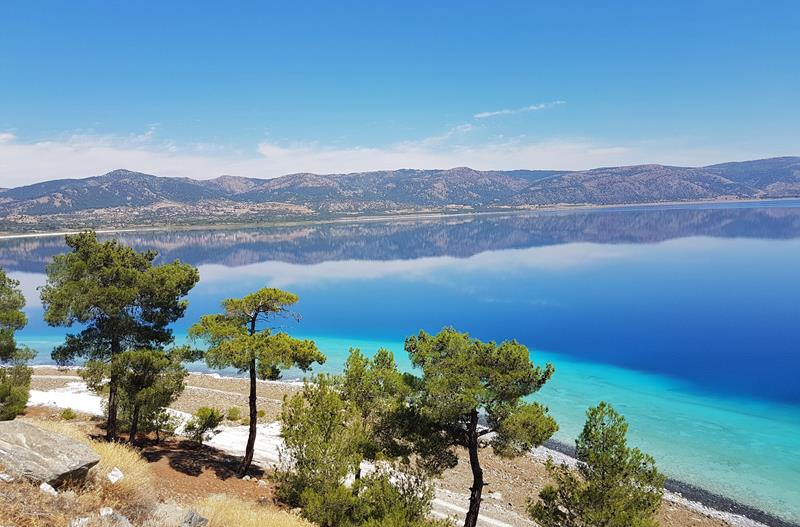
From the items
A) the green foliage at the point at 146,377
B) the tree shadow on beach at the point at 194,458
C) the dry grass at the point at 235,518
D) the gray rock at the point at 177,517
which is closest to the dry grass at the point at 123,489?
the gray rock at the point at 177,517

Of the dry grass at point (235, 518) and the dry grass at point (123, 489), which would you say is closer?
the dry grass at point (123, 489)

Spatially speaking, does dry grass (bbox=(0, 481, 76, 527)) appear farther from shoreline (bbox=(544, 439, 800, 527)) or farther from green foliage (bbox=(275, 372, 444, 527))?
shoreline (bbox=(544, 439, 800, 527))

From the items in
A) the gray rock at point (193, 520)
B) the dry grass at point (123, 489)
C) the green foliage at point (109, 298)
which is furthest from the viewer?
the green foliage at point (109, 298)

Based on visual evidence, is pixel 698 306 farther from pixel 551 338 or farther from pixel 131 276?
pixel 131 276

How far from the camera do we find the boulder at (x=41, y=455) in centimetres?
971

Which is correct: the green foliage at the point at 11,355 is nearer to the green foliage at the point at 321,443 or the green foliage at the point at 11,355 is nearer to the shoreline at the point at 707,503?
the green foliage at the point at 321,443

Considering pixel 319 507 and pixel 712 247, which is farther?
pixel 712 247

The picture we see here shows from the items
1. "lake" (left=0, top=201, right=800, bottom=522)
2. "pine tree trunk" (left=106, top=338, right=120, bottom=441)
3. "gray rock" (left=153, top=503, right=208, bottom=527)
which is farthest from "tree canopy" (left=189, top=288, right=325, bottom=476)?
"lake" (left=0, top=201, right=800, bottom=522)

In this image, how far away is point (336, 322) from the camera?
76.6 m

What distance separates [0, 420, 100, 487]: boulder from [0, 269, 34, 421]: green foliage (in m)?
13.0

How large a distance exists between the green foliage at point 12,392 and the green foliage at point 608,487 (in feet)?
71.1

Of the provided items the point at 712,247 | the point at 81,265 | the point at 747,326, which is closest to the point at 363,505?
the point at 81,265

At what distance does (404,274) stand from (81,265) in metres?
110

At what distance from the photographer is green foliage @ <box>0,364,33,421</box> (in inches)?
817
